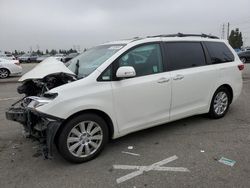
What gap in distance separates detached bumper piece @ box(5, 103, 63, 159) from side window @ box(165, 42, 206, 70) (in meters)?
2.20

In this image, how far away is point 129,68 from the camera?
12.2 ft

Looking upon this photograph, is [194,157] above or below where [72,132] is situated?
below

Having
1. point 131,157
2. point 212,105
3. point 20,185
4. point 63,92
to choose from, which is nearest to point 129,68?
point 63,92

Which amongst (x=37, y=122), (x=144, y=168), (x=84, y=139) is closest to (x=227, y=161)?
(x=144, y=168)

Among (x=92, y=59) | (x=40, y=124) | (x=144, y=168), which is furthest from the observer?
(x=92, y=59)

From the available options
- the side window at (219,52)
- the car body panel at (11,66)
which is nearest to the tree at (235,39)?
the car body panel at (11,66)

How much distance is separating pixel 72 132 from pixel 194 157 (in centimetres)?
180

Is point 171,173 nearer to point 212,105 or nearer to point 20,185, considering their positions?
point 20,185

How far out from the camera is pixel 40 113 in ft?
11.0

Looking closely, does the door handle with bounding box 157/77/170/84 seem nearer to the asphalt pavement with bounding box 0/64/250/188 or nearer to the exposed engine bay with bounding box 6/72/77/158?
the asphalt pavement with bounding box 0/64/250/188

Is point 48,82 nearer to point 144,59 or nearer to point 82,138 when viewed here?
point 82,138

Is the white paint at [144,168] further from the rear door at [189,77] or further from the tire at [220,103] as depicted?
the tire at [220,103]

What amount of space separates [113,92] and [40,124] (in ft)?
3.69

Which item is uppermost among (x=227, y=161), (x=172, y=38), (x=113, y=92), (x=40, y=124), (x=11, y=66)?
(x=172, y=38)
